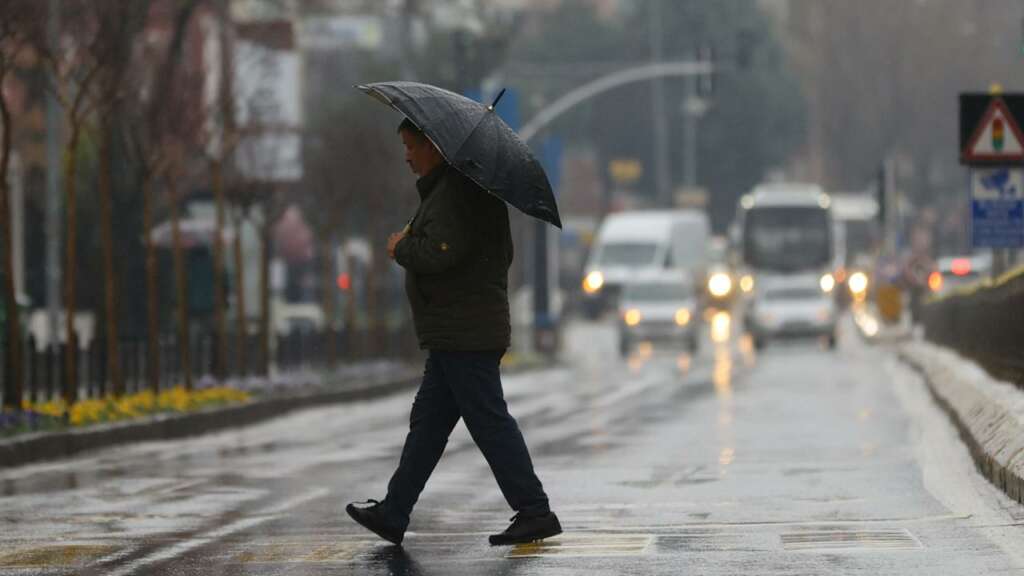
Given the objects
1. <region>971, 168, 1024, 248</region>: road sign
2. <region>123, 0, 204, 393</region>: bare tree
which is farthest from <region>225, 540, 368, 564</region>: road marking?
<region>123, 0, 204, 393</region>: bare tree

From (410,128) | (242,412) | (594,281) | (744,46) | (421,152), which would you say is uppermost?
(744,46)

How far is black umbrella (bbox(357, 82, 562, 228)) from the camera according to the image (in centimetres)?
1068

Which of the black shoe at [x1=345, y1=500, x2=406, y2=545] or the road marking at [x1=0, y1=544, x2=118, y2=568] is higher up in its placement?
the black shoe at [x1=345, y1=500, x2=406, y2=545]

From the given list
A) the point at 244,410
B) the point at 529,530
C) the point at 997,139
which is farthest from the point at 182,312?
the point at 529,530

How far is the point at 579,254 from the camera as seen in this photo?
105m

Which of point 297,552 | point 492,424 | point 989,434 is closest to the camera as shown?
point 492,424

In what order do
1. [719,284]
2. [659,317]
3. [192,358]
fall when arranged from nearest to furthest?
[192,358] < [659,317] < [719,284]

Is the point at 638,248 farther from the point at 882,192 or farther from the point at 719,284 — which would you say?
the point at 882,192

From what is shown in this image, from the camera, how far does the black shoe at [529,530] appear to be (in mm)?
10828

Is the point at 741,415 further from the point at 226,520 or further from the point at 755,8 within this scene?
the point at 755,8

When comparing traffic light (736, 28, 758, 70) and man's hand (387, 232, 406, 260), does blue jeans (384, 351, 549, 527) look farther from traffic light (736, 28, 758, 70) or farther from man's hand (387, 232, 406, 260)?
traffic light (736, 28, 758, 70)

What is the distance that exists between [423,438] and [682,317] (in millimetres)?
42854

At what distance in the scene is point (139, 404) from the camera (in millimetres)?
23453

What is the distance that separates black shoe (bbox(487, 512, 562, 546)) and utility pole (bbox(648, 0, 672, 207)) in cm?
9328
